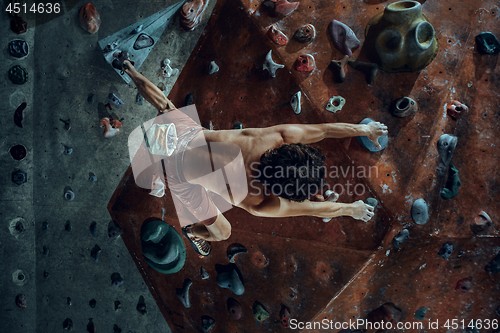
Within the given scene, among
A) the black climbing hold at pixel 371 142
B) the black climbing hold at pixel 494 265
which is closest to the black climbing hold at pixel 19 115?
the black climbing hold at pixel 371 142

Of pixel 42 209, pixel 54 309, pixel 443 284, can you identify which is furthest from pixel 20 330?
pixel 443 284

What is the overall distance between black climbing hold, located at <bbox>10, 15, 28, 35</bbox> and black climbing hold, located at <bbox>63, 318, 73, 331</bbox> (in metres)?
2.91

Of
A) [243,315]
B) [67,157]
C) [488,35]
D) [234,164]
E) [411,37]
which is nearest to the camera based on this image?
[234,164]

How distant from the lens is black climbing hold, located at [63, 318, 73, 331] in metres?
5.68

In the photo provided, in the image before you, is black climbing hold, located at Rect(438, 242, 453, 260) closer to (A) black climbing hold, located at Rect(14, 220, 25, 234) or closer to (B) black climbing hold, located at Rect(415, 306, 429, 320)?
(B) black climbing hold, located at Rect(415, 306, 429, 320)

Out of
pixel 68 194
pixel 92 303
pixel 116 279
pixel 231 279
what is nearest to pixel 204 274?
pixel 231 279

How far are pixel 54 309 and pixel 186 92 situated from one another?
103 inches

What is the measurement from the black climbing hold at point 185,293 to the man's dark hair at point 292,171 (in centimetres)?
189

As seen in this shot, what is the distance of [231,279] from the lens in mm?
5004

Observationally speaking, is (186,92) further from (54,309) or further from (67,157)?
(54,309)

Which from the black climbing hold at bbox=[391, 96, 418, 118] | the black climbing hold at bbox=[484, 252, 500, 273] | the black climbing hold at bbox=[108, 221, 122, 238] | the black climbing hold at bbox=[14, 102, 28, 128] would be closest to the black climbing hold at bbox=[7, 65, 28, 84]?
the black climbing hold at bbox=[14, 102, 28, 128]

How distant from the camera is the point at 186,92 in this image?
5.18 meters

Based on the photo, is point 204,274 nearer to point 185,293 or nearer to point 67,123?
point 185,293

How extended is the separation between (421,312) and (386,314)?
0.33 m
